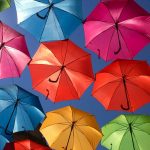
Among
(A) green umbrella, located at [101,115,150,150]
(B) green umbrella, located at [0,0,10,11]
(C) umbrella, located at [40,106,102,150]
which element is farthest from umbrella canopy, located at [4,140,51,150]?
(B) green umbrella, located at [0,0,10,11]

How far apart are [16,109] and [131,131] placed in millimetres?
3245

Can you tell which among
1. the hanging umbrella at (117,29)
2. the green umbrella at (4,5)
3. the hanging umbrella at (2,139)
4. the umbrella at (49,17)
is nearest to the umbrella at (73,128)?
the hanging umbrella at (2,139)

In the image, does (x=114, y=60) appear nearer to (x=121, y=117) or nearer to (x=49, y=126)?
(x=121, y=117)

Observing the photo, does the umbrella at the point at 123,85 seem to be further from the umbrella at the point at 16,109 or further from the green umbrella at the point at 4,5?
the green umbrella at the point at 4,5

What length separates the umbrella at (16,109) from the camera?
Answer: 33.2 ft

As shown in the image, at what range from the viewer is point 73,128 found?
1004 cm

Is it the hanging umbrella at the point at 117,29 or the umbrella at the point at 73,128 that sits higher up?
the hanging umbrella at the point at 117,29

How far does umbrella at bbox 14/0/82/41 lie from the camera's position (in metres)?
9.14

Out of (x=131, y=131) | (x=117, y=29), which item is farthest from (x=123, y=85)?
(x=117, y=29)

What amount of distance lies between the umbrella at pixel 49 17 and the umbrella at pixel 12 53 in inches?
17.0

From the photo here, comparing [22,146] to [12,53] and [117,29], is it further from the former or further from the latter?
[117,29]

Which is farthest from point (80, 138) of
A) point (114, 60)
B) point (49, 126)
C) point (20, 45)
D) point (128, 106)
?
point (20, 45)

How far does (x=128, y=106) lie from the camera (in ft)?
31.7

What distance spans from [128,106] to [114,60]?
132cm
